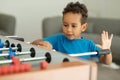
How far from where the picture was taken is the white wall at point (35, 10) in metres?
4.85

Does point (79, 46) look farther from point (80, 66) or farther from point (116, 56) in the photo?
point (116, 56)

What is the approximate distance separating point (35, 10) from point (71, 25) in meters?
3.10

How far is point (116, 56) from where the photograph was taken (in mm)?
3568

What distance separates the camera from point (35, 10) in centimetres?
506

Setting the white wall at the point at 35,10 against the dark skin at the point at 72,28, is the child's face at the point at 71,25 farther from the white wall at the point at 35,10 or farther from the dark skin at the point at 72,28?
the white wall at the point at 35,10

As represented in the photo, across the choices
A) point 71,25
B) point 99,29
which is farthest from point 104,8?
point 71,25

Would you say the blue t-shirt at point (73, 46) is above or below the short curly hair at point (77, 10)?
below

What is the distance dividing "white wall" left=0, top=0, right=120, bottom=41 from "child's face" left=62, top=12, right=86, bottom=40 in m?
2.75

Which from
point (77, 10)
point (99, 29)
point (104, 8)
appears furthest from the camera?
point (104, 8)

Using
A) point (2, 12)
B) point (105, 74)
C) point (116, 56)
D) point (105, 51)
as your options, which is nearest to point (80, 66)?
point (105, 51)

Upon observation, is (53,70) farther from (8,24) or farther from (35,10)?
(35,10)

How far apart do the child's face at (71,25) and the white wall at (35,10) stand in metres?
2.75

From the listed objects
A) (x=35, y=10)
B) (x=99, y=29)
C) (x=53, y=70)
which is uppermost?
(x=35, y=10)

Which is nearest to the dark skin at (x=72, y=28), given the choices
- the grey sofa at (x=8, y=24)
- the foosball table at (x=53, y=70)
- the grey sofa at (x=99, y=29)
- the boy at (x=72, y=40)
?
the boy at (x=72, y=40)
